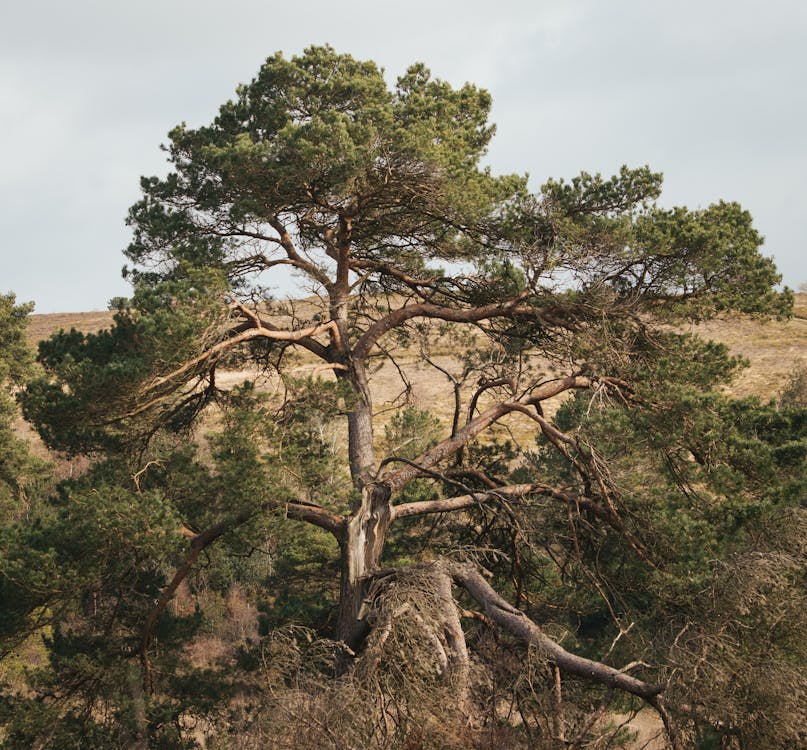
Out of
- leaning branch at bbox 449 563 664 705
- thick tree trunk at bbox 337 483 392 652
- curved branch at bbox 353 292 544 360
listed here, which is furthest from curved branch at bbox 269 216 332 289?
leaning branch at bbox 449 563 664 705

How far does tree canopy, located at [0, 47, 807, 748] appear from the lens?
333 inches

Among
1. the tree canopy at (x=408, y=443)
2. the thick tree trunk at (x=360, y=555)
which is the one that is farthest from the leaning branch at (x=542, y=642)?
the thick tree trunk at (x=360, y=555)

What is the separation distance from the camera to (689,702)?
7.74m

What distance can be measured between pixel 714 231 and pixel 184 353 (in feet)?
23.7

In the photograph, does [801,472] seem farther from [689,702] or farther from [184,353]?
[184,353]

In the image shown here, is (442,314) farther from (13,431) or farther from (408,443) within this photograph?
(13,431)

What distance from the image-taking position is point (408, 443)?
11727 millimetres

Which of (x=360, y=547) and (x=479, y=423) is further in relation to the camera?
(x=479, y=423)

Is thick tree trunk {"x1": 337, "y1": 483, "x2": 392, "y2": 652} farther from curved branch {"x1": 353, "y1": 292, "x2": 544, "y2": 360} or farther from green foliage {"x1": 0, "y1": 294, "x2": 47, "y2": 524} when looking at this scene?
green foliage {"x1": 0, "y1": 294, "x2": 47, "y2": 524}

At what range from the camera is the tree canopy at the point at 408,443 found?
8469 mm

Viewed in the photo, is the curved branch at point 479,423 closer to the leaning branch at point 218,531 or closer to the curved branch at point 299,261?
the leaning branch at point 218,531

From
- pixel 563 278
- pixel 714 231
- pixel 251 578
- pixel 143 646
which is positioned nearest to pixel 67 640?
pixel 143 646

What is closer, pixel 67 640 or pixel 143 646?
pixel 143 646

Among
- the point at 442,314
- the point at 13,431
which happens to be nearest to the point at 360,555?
the point at 442,314
